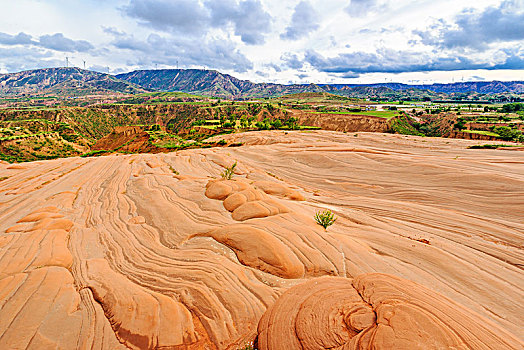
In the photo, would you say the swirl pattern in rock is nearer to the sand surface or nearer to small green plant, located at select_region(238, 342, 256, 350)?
the sand surface

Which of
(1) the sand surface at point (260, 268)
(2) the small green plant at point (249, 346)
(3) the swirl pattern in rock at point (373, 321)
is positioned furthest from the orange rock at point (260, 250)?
(2) the small green plant at point (249, 346)

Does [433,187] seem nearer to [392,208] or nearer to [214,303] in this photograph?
[392,208]

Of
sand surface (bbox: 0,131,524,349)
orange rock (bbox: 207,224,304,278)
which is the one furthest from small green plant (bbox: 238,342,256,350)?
orange rock (bbox: 207,224,304,278)

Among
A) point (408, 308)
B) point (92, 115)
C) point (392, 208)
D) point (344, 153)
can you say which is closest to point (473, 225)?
point (392, 208)

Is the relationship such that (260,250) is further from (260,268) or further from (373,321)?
(373,321)

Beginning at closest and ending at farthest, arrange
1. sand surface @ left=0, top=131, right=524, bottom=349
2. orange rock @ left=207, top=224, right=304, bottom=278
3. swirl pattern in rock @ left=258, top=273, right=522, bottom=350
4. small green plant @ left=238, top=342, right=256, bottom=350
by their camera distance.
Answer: swirl pattern in rock @ left=258, top=273, right=522, bottom=350, small green plant @ left=238, top=342, right=256, bottom=350, sand surface @ left=0, top=131, right=524, bottom=349, orange rock @ left=207, top=224, right=304, bottom=278

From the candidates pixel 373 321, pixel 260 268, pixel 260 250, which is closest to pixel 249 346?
pixel 260 268

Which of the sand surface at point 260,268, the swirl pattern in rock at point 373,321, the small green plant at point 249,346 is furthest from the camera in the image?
the sand surface at point 260,268

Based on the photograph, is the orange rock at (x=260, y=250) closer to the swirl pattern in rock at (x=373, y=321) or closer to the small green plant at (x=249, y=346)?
the swirl pattern in rock at (x=373, y=321)
